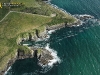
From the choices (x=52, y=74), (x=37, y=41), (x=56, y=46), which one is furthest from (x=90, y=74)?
(x=37, y=41)

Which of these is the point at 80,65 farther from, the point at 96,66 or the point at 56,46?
the point at 56,46

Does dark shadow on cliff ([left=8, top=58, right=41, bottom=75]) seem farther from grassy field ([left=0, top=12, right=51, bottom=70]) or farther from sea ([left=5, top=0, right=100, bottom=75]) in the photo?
grassy field ([left=0, top=12, right=51, bottom=70])

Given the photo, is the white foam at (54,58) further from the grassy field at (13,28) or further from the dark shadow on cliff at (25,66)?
the grassy field at (13,28)

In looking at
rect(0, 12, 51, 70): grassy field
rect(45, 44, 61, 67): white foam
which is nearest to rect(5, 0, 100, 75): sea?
rect(45, 44, 61, 67): white foam

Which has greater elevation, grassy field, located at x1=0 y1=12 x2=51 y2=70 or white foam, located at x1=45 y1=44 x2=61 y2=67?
grassy field, located at x1=0 y1=12 x2=51 y2=70

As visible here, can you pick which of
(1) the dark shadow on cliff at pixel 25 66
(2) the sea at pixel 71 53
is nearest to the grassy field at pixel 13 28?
(1) the dark shadow on cliff at pixel 25 66

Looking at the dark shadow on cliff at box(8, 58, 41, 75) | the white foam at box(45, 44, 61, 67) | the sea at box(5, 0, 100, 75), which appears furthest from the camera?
the white foam at box(45, 44, 61, 67)

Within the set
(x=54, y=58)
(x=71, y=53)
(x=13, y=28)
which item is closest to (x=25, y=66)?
(x=54, y=58)

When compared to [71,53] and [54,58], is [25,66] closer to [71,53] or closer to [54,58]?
[54,58]
